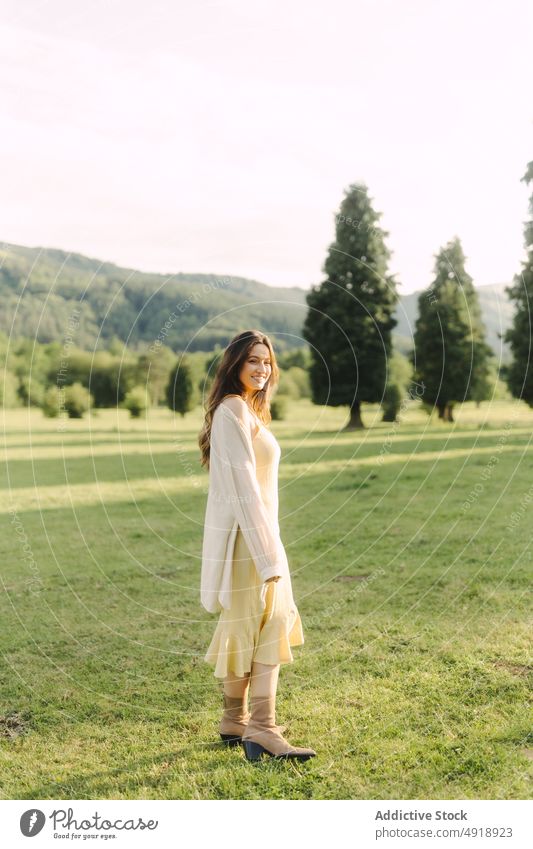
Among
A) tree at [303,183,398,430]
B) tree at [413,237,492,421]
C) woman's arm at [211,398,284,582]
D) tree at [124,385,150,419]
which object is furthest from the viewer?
tree at [124,385,150,419]

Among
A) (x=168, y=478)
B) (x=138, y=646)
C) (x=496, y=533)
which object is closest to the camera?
(x=138, y=646)

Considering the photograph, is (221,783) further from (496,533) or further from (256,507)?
(496,533)

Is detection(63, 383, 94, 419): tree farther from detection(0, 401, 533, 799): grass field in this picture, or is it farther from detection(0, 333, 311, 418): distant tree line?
detection(0, 401, 533, 799): grass field

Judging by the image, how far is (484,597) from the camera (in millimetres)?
8695

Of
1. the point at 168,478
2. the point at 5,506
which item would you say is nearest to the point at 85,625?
the point at 5,506

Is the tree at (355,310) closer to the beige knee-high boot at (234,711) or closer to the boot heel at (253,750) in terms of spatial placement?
the beige knee-high boot at (234,711)

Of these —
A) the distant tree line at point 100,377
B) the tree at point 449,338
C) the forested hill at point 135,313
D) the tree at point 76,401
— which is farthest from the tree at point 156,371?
the tree at point 449,338

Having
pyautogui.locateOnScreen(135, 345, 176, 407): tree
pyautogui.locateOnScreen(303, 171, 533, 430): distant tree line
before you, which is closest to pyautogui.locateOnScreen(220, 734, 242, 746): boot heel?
pyautogui.locateOnScreen(303, 171, 533, 430): distant tree line

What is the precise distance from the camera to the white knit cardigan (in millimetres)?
4863

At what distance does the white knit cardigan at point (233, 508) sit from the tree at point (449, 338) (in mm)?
21573

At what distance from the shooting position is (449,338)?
88.9 feet

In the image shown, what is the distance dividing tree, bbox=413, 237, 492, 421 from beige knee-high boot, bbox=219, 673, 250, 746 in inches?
847

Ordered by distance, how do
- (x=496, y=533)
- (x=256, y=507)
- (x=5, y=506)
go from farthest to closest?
(x=5, y=506) < (x=496, y=533) < (x=256, y=507)
